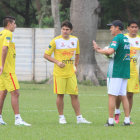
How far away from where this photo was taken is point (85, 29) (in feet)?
84.4

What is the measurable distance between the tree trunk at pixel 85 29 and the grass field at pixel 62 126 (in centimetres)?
696

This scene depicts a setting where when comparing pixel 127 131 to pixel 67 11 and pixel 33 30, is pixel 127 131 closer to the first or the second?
pixel 33 30

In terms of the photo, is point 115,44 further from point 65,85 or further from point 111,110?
point 65,85

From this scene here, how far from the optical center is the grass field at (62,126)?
30.8 feet

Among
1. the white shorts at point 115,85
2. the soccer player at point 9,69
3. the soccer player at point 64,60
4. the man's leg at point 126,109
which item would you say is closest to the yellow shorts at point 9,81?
the soccer player at point 9,69

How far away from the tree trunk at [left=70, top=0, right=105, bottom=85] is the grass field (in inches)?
274

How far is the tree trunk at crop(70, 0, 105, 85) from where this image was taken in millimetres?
25641

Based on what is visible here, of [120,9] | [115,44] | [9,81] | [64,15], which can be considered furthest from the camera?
[120,9]

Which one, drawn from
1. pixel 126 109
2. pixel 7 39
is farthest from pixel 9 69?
pixel 126 109

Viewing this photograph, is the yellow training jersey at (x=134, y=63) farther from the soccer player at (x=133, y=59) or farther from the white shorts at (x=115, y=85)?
the white shorts at (x=115, y=85)

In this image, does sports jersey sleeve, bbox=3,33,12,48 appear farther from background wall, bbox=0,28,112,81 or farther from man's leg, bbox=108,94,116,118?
background wall, bbox=0,28,112,81

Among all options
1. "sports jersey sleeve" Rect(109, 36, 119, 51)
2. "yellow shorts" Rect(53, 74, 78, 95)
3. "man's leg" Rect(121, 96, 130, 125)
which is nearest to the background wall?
"yellow shorts" Rect(53, 74, 78, 95)

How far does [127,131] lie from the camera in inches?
397

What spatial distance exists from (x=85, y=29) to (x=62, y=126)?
1521 centimetres
